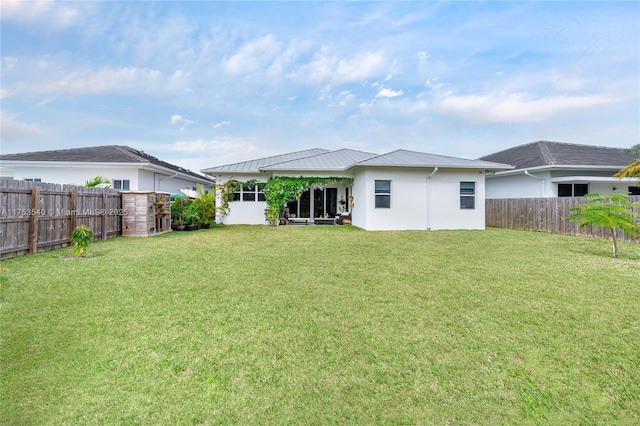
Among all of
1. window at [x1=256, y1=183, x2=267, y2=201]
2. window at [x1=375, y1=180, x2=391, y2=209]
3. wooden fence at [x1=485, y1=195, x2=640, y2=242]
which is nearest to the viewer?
wooden fence at [x1=485, y1=195, x2=640, y2=242]

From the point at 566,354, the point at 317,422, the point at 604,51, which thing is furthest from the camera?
the point at 604,51

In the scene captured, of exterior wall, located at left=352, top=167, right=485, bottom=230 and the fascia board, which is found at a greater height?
the fascia board

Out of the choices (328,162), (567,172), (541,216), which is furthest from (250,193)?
(567,172)

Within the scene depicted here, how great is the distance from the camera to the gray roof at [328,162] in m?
16.0

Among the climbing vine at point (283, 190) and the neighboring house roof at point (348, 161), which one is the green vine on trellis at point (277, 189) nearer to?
the climbing vine at point (283, 190)

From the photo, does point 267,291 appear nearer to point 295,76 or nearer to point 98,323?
point 98,323

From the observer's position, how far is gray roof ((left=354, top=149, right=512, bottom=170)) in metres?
13.1

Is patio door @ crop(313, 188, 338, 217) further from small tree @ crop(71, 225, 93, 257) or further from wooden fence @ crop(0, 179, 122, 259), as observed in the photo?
small tree @ crop(71, 225, 93, 257)

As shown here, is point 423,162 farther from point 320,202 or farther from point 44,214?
point 44,214

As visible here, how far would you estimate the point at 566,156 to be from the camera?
16469mm

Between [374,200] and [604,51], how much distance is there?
10.3 metres

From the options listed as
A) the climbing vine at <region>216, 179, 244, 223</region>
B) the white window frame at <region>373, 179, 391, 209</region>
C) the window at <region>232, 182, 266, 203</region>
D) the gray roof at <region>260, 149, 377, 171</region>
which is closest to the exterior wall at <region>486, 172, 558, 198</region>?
the gray roof at <region>260, 149, 377, 171</region>

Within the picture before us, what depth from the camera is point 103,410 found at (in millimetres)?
2178

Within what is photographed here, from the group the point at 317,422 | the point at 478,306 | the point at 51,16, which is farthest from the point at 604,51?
the point at 51,16
